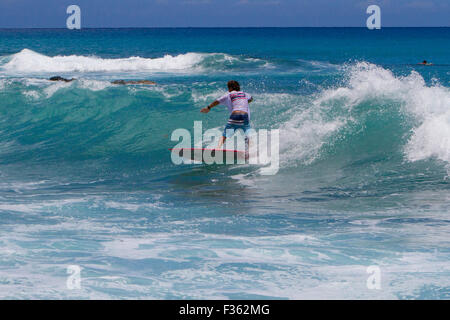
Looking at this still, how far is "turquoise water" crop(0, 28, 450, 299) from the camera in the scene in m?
5.86

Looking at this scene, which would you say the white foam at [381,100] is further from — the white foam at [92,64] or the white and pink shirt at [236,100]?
the white foam at [92,64]

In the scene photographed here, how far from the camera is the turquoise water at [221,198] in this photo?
5855 millimetres

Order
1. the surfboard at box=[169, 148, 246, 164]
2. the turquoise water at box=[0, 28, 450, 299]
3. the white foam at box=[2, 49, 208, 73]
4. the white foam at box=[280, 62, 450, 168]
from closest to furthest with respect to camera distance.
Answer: the turquoise water at box=[0, 28, 450, 299], the surfboard at box=[169, 148, 246, 164], the white foam at box=[280, 62, 450, 168], the white foam at box=[2, 49, 208, 73]

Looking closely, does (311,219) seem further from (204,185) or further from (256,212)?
(204,185)

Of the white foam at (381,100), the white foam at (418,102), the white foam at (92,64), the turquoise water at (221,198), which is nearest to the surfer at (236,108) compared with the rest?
the turquoise water at (221,198)

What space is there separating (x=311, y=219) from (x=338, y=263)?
187 centimetres

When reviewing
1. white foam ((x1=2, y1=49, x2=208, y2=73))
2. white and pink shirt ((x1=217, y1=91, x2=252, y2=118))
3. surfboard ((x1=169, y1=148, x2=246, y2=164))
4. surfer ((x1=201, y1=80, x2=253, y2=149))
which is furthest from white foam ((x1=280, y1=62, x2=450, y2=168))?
white foam ((x1=2, y1=49, x2=208, y2=73))

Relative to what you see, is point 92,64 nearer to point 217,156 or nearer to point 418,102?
point 418,102

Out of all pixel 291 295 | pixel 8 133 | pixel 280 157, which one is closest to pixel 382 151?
pixel 280 157

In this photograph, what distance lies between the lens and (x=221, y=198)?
30.9 feet

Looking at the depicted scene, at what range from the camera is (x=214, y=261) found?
6.34 meters

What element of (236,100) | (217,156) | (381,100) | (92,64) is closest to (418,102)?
(381,100)

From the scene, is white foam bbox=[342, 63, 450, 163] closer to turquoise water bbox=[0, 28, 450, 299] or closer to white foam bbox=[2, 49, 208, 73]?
turquoise water bbox=[0, 28, 450, 299]
